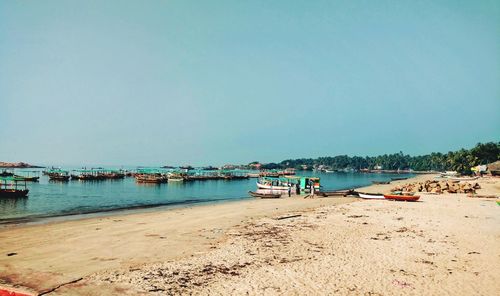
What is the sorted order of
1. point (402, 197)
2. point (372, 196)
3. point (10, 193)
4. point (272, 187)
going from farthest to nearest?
1. point (272, 187)
2. point (10, 193)
3. point (372, 196)
4. point (402, 197)

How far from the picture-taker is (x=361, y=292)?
930 centimetres

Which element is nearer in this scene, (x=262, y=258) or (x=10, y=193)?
(x=262, y=258)

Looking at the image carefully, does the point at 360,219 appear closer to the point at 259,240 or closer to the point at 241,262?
the point at 259,240

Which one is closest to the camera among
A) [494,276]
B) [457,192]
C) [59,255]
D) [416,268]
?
[494,276]

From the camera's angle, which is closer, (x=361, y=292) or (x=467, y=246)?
(x=361, y=292)

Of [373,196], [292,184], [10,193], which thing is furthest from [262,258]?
[10,193]

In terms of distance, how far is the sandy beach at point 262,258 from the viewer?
970 centimetres

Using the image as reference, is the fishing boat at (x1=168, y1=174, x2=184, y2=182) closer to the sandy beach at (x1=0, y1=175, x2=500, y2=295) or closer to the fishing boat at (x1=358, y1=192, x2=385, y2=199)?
the fishing boat at (x1=358, y1=192, x2=385, y2=199)

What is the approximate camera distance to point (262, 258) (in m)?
12.6

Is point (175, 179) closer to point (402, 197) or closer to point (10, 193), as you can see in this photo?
point (10, 193)

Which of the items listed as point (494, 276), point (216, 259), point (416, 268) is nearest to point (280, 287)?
point (216, 259)

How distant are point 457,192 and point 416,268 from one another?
36.8 metres

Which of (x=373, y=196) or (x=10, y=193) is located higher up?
(x=373, y=196)

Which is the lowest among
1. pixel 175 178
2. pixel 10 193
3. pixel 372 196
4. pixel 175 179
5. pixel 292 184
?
pixel 175 179
